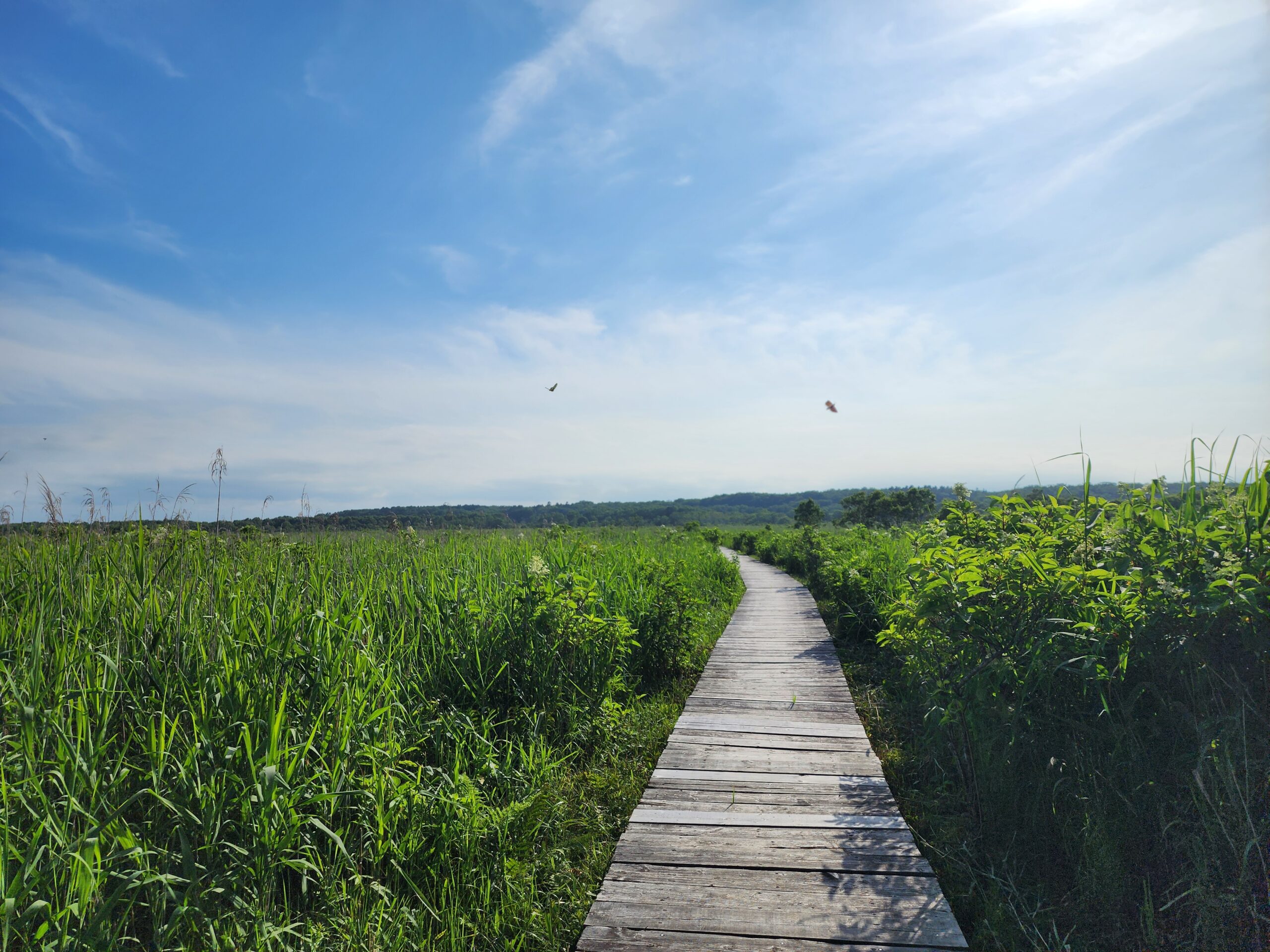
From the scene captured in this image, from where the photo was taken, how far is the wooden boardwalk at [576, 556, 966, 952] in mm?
2479

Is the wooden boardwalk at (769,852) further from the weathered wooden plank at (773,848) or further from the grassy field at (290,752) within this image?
the grassy field at (290,752)

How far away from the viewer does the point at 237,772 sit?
2508 millimetres

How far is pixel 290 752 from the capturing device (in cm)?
260

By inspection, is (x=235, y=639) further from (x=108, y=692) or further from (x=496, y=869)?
(x=496, y=869)

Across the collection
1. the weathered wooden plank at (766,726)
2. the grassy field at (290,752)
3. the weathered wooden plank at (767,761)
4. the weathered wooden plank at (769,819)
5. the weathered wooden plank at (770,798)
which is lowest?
the weathered wooden plank at (766,726)

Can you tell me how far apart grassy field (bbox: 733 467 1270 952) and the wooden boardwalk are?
0.32 meters

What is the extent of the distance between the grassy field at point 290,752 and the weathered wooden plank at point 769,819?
0.33 metres

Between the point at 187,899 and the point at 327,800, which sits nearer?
the point at 187,899

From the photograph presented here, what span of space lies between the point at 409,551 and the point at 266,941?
3.69 m

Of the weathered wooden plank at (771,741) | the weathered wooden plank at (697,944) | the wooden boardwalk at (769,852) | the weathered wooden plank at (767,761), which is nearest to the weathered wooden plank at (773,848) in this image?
the wooden boardwalk at (769,852)

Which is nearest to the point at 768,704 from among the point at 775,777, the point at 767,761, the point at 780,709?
the point at 780,709

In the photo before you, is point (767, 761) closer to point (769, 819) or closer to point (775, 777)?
point (775, 777)

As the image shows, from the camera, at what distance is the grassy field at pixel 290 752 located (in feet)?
7.25

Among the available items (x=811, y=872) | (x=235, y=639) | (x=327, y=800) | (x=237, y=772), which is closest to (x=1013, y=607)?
(x=811, y=872)
